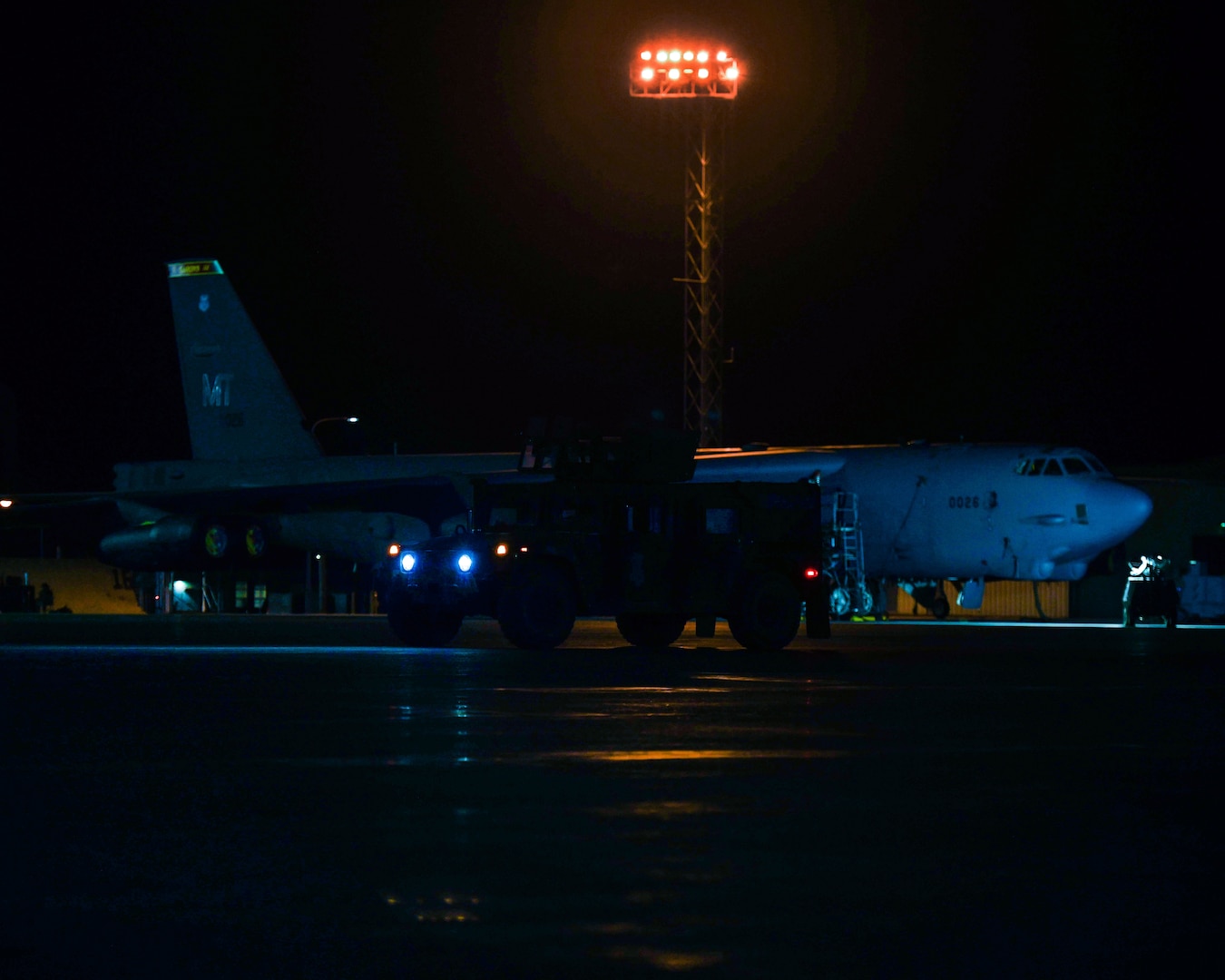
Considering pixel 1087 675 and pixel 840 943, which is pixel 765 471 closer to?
pixel 1087 675

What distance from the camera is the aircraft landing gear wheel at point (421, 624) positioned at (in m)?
24.7

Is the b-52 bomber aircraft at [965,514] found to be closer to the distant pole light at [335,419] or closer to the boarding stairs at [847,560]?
the boarding stairs at [847,560]

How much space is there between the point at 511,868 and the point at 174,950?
5.22 feet

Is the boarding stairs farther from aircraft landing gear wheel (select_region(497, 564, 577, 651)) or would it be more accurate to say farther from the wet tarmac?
the wet tarmac

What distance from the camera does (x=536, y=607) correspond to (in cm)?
2333

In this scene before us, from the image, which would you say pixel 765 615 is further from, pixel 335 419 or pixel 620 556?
pixel 335 419

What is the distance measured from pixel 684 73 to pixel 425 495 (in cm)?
1228

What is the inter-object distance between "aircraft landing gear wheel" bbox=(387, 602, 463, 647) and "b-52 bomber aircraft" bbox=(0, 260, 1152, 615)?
394 inches

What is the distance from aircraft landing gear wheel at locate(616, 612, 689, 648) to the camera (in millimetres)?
25844

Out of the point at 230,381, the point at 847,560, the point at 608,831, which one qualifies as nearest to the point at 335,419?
the point at 230,381

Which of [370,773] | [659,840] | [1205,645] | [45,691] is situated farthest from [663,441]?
[659,840]

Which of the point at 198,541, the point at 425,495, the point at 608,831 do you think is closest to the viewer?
the point at 608,831

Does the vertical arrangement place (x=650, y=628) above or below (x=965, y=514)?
below

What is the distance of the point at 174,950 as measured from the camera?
5320mm
